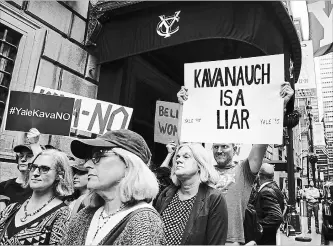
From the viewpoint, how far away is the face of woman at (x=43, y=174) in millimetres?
2398

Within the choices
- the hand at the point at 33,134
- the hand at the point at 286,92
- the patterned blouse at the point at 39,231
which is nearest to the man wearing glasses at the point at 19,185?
the hand at the point at 33,134

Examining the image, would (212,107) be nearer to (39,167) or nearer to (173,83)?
(39,167)

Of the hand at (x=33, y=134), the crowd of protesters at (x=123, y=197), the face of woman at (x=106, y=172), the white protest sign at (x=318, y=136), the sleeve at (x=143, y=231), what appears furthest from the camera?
the white protest sign at (x=318, y=136)

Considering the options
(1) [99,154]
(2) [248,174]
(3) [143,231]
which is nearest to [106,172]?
(1) [99,154]

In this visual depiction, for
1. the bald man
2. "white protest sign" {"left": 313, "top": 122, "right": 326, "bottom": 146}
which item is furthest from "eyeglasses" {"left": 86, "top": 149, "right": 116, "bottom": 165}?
"white protest sign" {"left": 313, "top": 122, "right": 326, "bottom": 146}

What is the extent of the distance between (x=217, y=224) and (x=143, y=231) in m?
0.97

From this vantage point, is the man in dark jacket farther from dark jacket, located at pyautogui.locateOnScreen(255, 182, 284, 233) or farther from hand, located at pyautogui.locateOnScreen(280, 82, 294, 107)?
hand, located at pyautogui.locateOnScreen(280, 82, 294, 107)

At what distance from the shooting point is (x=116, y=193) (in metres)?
1.91

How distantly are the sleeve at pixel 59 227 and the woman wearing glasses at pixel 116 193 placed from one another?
27cm

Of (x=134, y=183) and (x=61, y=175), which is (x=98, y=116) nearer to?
(x=61, y=175)

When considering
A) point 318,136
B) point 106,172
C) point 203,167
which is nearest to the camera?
point 106,172

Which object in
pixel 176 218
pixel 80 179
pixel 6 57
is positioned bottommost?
pixel 176 218

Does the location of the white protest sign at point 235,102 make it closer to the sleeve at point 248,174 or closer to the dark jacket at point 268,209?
the sleeve at point 248,174

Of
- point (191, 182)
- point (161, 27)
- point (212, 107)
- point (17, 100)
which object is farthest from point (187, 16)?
point (191, 182)
